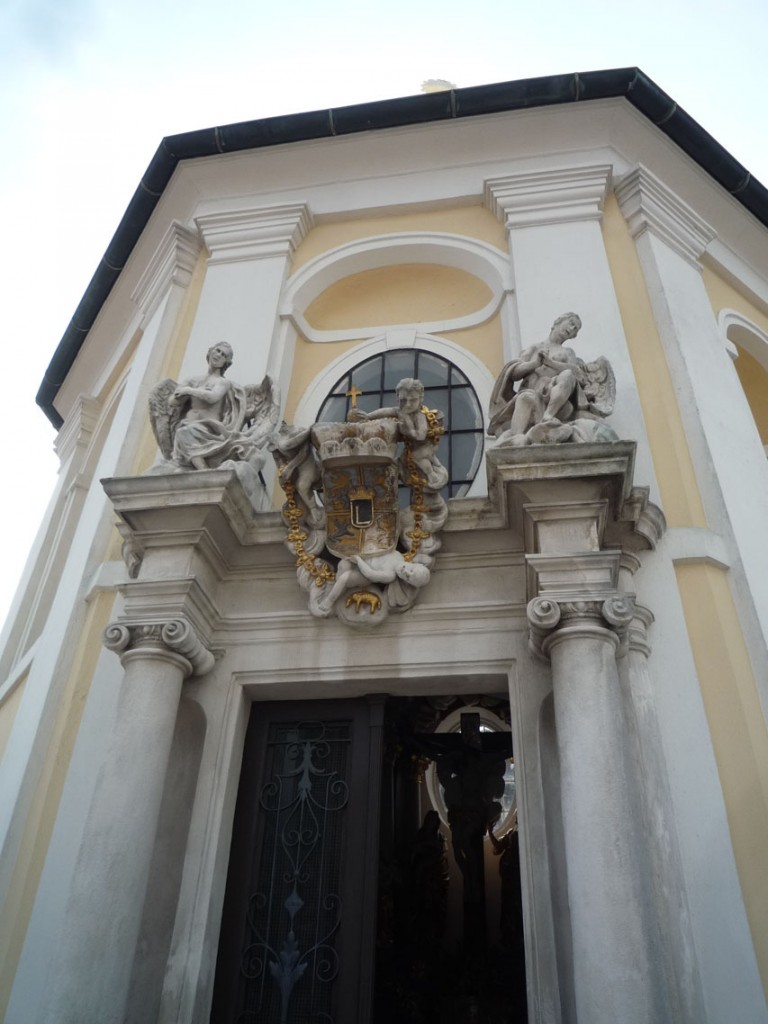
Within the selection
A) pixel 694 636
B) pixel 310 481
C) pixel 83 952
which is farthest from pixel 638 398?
pixel 83 952

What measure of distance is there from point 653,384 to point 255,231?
3906mm

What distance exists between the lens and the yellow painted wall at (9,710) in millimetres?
6852

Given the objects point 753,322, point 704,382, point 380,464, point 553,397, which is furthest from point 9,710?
point 753,322

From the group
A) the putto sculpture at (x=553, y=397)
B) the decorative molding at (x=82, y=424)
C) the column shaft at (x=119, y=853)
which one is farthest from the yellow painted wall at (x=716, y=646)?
the decorative molding at (x=82, y=424)

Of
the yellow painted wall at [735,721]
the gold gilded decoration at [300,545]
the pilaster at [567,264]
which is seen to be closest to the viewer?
the yellow painted wall at [735,721]

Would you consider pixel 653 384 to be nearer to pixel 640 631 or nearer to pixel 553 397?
pixel 553 397

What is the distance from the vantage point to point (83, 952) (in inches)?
160

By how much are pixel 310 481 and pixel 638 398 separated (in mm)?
2382

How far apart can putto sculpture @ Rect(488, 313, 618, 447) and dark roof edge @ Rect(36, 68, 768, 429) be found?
3.24m

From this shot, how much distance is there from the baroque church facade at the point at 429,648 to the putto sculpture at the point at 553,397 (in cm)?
3

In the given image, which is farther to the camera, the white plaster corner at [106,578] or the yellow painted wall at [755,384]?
the yellow painted wall at [755,384]

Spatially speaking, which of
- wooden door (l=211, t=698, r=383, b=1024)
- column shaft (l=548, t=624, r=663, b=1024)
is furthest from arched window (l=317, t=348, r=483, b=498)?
column shaft (l=548, t=624, r=663, b=1024)

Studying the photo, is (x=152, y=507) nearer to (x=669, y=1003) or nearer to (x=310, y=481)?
(x=310, y=481)

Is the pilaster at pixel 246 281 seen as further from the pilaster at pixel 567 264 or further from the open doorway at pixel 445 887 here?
the open doorway at pixel 445 887
